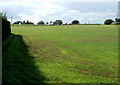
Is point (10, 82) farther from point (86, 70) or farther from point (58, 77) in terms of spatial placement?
point (86, 70)

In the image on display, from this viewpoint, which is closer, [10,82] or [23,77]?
[10,82]

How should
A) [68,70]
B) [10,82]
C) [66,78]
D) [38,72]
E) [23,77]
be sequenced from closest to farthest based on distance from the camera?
[10,82] → [23,77] → [66,78] → [38,72] → [68,70]

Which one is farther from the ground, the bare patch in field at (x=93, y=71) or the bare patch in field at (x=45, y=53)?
the bare patch in field at (x=45, y=53)

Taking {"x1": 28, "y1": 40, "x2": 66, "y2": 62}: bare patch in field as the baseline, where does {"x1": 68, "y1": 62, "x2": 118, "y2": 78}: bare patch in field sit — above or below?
below

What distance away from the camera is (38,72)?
1031cm

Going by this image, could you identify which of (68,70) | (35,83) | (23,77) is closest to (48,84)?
(35,83)

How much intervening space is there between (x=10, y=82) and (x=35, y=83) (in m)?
0.90

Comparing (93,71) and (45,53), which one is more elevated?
(45,53)

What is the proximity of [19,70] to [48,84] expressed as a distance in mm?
2036

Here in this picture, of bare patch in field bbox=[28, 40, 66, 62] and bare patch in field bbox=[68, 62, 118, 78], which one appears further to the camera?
bare patch in field bbox=[28, 40, 66, 62]

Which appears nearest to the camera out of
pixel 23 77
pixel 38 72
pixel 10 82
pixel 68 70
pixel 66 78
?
pixel 10 82

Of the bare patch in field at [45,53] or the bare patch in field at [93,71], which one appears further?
the bare patch in field at [45,53]

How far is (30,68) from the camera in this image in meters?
10.8

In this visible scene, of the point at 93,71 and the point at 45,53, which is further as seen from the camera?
the point at 45,53
